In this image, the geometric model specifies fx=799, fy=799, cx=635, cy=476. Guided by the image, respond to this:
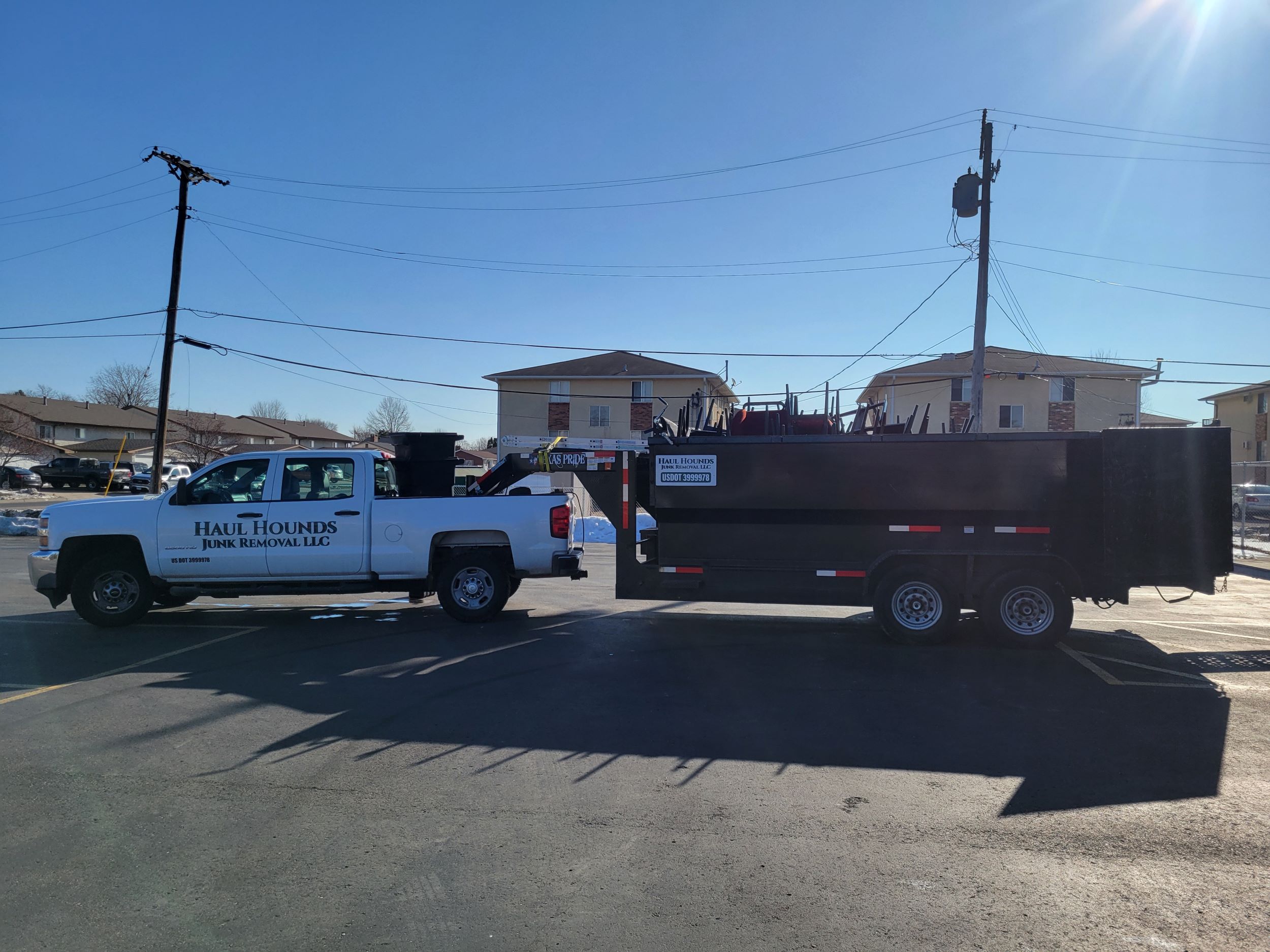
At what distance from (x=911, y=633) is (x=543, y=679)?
410cm

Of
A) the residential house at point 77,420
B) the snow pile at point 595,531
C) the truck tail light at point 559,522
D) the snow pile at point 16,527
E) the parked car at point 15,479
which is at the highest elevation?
the residential house at point 77,420

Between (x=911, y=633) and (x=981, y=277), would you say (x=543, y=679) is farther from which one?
(x=981, y=277)

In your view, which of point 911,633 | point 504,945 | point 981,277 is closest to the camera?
point 504,945

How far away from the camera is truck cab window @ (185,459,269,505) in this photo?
9.28m

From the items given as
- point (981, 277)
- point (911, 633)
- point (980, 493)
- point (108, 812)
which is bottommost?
point (108, 812)

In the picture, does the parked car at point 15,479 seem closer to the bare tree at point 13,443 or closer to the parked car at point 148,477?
the bare tree at point 13,443

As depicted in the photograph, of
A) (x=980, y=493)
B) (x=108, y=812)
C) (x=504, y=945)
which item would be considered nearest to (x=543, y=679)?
(x=108, y=812)

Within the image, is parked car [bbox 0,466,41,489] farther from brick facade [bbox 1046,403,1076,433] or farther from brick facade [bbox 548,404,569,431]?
brick facade [bbox 1046,403,1076,433]

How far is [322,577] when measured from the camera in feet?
30.7

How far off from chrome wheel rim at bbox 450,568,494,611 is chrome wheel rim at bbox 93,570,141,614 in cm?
363

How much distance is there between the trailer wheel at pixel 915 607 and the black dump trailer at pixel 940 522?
15 mm

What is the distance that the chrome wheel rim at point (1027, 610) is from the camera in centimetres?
847

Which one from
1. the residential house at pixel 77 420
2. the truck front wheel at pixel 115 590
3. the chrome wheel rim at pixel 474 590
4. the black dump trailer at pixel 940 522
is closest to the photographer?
the black dump trailer at pixel 940 522

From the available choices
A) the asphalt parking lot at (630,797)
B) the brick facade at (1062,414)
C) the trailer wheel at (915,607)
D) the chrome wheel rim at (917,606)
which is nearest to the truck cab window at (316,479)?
the asphalt parking lot at (630,797)
